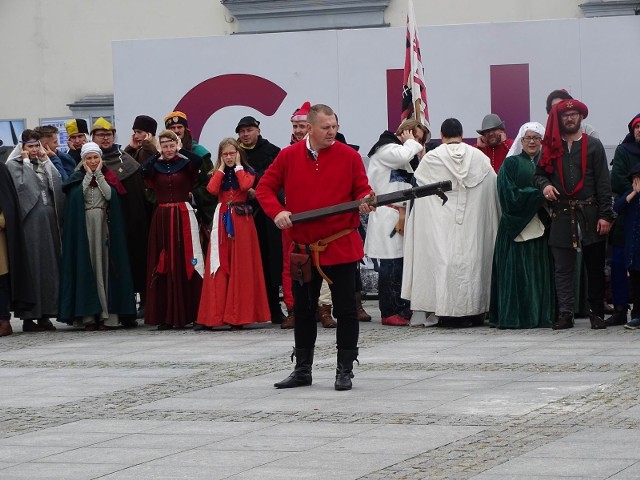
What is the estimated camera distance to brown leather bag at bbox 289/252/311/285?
8.22 meters

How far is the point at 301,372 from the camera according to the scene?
8.31m

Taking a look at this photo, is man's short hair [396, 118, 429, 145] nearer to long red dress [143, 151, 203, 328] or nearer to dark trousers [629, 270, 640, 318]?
long red dress [143, 151, 203, 328]

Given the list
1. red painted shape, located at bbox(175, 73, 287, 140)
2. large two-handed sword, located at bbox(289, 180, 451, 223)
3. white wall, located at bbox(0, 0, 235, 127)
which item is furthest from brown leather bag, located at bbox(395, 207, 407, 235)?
white wall, located at bbox(0, 0, 235, 127)

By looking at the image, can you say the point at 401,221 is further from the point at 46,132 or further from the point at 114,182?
the point at 46,132

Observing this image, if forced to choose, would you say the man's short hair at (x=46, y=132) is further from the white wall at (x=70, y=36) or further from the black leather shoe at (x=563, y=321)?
the white wall at (x=70, y=36)

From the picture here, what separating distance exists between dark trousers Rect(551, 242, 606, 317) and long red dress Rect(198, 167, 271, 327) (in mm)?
2334

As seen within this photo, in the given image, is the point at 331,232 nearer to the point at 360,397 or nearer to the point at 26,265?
the point at 360,397

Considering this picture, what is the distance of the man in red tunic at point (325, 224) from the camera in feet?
27.1

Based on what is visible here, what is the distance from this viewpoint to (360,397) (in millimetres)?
7797

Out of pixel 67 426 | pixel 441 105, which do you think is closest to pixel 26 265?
pixel 441 105

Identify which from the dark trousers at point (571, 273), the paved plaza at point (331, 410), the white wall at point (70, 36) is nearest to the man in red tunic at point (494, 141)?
the dark trousers at point (571, 273)

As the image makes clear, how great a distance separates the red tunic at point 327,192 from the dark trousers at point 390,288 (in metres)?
3.51

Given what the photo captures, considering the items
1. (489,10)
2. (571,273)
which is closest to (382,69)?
(571,273)

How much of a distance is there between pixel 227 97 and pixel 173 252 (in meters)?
3.03
